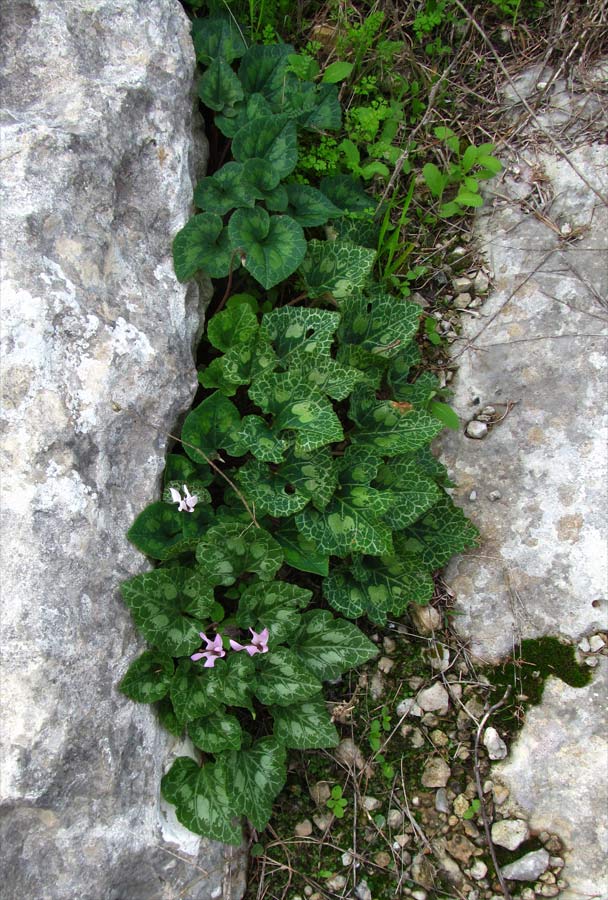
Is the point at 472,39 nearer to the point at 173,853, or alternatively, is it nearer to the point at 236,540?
the point at 236,540

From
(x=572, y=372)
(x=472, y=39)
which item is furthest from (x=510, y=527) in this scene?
(x=472, y=39)

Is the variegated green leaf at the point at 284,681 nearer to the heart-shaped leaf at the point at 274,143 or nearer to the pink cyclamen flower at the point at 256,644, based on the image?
the pink cyclamen flower at the point at 256,644

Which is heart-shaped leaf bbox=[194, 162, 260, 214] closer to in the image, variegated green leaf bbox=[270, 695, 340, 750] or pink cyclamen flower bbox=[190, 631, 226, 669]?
pink cyclamen flower bbox=[190, 631, 226, 669]

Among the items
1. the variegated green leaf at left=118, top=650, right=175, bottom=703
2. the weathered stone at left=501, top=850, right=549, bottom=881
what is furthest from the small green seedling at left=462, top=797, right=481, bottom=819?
the variegated green leaf at left=118, top=650, right=175, bottom=703

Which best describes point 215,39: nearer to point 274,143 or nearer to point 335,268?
point 274,143

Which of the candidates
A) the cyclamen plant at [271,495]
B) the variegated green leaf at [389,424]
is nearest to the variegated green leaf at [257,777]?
the cyclamen plant at [271,495]

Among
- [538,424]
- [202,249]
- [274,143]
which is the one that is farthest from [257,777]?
[274,143]
